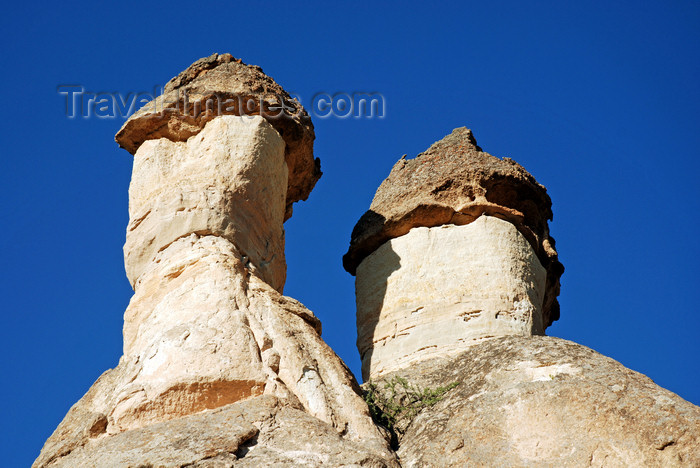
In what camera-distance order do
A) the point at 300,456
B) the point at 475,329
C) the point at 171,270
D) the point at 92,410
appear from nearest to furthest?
1. the point at 300,456
2. the point at 92,410
3. the point at 171,270
4. the point at 475,329

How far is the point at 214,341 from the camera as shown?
23.4 ft

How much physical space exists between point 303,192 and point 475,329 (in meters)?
2.73

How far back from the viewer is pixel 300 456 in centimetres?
604

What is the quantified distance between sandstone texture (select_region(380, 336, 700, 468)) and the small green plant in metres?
0.15

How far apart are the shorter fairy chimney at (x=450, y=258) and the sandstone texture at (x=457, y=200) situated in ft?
0.05

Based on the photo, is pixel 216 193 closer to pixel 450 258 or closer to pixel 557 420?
pixel 450 258

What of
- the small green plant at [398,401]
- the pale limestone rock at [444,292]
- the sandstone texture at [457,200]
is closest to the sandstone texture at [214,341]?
the small green plant at [398,401]

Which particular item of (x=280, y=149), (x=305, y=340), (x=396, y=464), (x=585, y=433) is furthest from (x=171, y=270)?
(x=585, y=433)

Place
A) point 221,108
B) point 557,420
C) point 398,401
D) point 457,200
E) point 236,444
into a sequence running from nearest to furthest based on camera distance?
point 236,444 < point 557,420 < point 398,401 < point 221,108 < point 457,200

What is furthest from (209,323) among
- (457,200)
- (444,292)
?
(457,200)

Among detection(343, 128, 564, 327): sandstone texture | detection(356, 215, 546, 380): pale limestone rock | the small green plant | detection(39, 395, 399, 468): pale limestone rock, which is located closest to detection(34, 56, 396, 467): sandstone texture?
detection(39, 395, 399, 468): pale limestone rock

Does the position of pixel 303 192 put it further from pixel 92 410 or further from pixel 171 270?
pixel 92 410

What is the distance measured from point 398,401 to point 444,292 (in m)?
2.62

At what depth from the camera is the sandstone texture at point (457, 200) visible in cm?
1128
